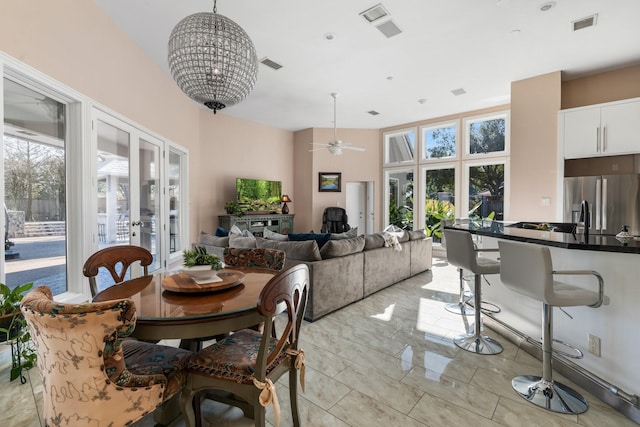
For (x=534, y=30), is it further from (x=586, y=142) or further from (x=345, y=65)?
(x=345, y=65)

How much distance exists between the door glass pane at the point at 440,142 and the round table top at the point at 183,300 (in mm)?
6516

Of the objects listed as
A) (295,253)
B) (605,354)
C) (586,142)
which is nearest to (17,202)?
(295,253)

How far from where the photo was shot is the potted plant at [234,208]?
22.4ft

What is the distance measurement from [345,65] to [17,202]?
4.17m

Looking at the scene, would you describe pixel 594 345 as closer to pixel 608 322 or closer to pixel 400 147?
pixel 608 322

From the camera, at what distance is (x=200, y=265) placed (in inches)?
73.0

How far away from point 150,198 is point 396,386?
4232mm

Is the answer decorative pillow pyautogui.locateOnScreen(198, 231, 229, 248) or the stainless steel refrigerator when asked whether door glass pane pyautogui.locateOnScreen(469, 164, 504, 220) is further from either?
decorative pillow pyautogui.locateOnScreen(198, 231, 229, 248)

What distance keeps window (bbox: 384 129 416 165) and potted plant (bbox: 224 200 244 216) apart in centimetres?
409

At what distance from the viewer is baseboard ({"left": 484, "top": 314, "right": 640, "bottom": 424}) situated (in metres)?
1.81

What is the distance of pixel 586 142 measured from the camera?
447 centimetres

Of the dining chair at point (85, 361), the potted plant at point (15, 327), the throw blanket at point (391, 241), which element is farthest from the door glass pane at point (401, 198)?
the dining chair at point (85, 361)

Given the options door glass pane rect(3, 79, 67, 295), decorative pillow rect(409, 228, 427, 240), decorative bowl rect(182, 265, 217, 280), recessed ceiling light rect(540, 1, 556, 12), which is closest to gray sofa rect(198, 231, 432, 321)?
decorative pillow rect(409, 228, 427, 240)

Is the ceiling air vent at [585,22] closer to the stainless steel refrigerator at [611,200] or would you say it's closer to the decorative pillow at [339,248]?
the stainless steel refrigerator at [611,200]
